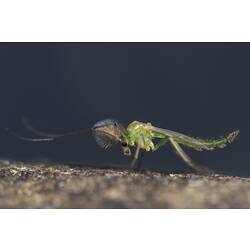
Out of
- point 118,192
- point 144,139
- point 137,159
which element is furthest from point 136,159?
point 118,192

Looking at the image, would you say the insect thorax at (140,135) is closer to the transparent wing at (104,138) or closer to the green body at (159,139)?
the green body at (159,139)

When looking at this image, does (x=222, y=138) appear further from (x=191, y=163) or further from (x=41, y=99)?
(x=41, y=99)

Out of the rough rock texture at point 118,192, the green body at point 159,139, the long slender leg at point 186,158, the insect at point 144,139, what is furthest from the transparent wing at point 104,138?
the long slender leg at point 186,158

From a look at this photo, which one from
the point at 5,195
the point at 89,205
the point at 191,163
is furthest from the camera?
the point at 191,163

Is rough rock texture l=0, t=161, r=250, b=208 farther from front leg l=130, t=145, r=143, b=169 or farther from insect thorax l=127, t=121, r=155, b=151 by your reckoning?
insect thorax l=127, t=121, r=155, b=151

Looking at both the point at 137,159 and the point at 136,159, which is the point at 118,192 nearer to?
the point at 136,159

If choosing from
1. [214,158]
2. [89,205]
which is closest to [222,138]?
[89,205]
